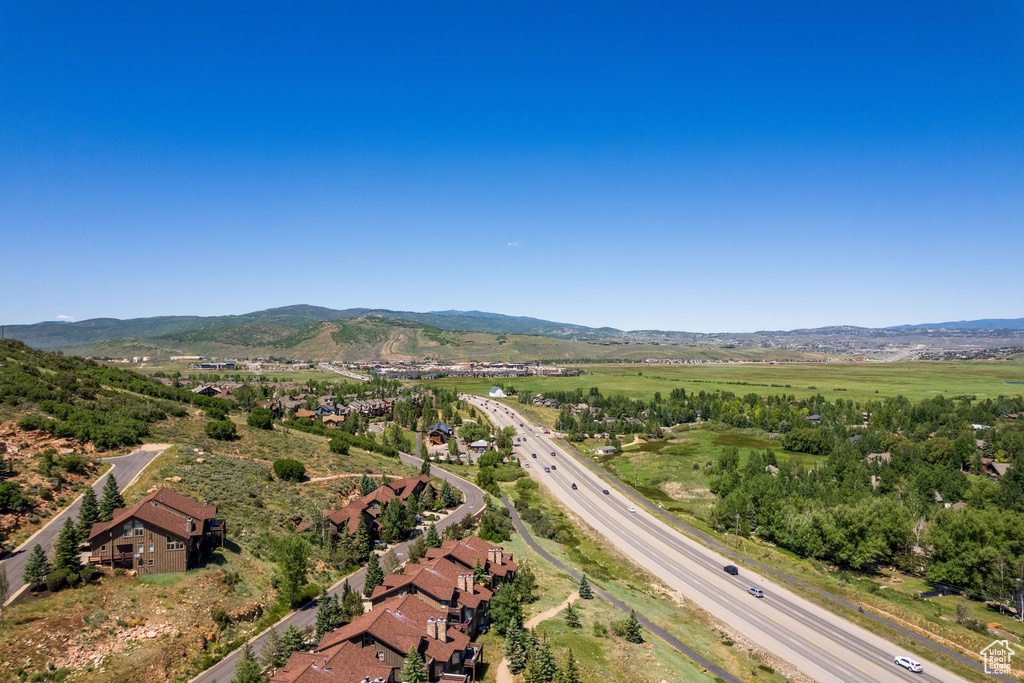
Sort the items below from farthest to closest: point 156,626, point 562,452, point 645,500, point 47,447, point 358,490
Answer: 1. point 562,452
2. point 645,500
3. point 358,490
4. point 47,447
5. point 156,626

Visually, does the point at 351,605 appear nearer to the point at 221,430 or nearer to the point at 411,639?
the point at 411,639

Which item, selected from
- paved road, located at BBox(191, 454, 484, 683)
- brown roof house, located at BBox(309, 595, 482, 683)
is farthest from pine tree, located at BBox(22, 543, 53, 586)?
brown roof house, located at BBox(309, 595, 482, 683)

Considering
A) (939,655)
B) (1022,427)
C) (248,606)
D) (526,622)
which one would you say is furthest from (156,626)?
(1022,427)

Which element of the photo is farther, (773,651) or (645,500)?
(645,500)

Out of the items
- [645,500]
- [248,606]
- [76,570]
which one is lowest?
[645,500]

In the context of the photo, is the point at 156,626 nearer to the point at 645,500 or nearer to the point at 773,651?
the point at 773,651

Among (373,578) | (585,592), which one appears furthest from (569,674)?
(373,578)

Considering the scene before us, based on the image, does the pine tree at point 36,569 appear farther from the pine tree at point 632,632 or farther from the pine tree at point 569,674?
the pine tree at point 632,632
